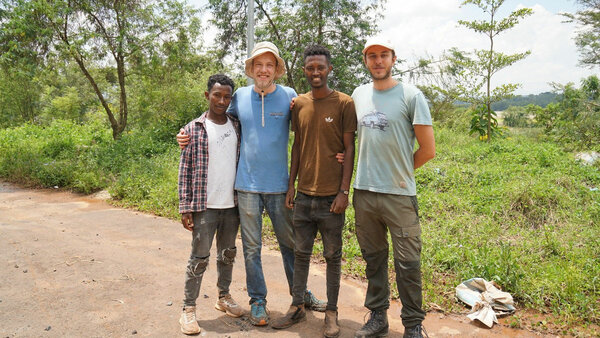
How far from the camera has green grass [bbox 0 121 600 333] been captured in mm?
3768

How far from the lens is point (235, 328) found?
3.21 meters

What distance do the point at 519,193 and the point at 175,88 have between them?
11.5m

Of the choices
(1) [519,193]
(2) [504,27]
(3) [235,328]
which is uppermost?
(2) [504,27]

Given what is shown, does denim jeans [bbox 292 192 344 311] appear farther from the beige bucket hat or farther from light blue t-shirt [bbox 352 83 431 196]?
the beige bucket hat

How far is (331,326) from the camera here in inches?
120

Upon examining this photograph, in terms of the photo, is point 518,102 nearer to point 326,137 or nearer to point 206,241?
point 326,137

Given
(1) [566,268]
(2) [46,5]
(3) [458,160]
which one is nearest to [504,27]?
(3) [458,160]

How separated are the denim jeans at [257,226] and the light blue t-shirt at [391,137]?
0.71 m

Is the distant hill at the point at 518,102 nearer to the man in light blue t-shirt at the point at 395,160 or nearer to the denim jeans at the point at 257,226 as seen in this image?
the man in light blue t-shirt at the point at 395,160

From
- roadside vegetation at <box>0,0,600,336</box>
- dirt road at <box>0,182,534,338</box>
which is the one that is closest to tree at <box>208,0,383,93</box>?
roadside vegetation at <box>0,0,600,336</box>

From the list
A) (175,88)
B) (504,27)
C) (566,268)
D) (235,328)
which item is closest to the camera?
(235,328)

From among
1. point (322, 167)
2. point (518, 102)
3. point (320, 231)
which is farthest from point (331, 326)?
point (518, 102)

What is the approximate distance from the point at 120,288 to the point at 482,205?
4.86 m

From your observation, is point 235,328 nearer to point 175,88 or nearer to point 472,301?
point 472,301
